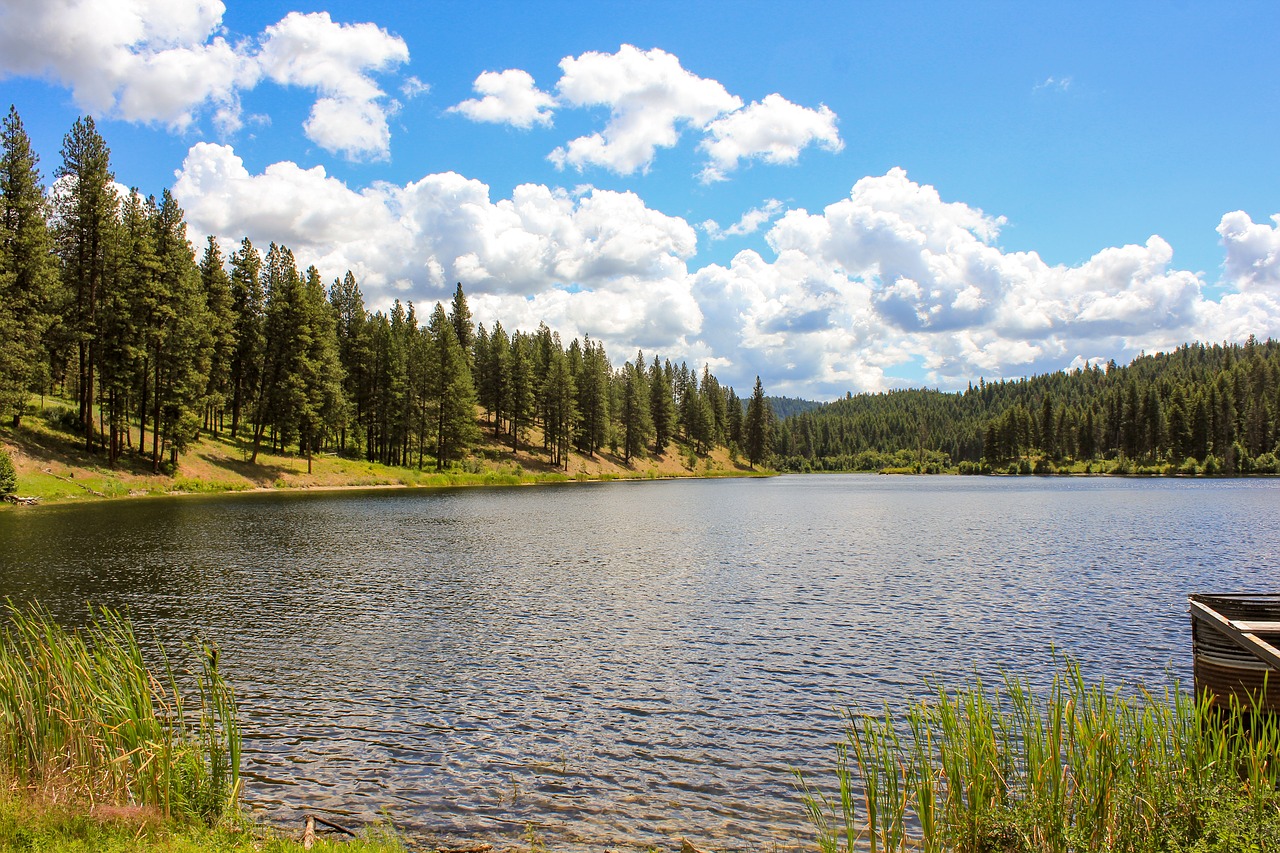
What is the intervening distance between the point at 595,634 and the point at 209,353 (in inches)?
2626

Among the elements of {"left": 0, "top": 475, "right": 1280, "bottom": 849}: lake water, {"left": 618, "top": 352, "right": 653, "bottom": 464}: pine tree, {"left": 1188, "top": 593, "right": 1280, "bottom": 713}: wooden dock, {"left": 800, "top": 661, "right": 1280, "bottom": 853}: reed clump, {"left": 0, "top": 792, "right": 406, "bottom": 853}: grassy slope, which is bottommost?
{"left": 0, "top": 475, "right": 1280, "bottom": 849}: lake water

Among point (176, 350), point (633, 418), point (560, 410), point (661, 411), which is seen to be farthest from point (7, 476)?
point (661, 411)

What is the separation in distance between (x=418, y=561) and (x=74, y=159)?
180ft

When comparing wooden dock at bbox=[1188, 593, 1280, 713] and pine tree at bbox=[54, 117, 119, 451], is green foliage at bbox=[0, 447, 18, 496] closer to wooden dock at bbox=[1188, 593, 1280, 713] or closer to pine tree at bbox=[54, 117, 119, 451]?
pine tree at bbox=[54, 117, 119, 451]

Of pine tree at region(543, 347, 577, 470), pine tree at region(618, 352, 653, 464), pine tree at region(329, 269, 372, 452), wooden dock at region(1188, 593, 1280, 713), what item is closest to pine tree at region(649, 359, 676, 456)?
pine tree at region(618, 352, 653, 464)

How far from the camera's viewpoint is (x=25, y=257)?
5712cm

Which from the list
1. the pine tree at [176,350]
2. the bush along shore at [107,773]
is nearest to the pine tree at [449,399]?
the pine tree at [176,350]

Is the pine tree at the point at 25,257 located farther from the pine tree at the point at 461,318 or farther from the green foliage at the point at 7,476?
the pine tree at the point at 461,318

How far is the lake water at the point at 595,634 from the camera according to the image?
39.0ft

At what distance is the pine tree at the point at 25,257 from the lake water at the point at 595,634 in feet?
48.6

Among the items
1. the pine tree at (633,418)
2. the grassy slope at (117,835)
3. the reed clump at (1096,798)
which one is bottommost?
the grassy slope at (117,835)

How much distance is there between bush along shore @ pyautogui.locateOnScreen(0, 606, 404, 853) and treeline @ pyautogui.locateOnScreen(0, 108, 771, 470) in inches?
2082

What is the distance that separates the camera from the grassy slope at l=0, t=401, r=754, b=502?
56531 mm

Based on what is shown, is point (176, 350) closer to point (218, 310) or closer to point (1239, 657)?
point (218, 310)
